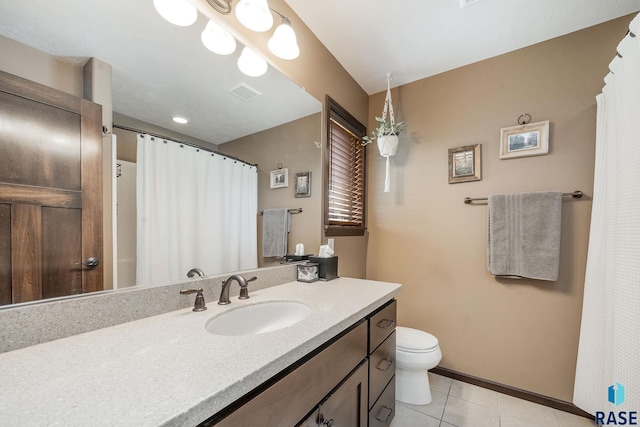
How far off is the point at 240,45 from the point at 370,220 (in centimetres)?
167

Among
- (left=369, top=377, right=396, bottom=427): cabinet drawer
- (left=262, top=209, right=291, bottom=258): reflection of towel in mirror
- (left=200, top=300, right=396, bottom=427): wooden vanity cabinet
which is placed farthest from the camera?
(left=262, top=209, right=291, bottom=258): reflection of towel in mirror

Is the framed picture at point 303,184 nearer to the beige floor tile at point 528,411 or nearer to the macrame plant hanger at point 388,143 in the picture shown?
the macrame plant hanger at point 388,143

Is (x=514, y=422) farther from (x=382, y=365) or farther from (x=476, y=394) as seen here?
(x=382, y=365)

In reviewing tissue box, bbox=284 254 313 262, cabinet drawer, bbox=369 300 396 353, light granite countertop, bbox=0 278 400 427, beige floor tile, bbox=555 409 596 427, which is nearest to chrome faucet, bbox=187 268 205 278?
light granite countertop, bbox=0 278 400 427

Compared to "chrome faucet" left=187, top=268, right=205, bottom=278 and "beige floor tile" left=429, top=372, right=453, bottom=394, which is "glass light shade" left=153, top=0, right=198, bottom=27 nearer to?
"chrome faucet" left=187, top=268, right=205, bottom=278

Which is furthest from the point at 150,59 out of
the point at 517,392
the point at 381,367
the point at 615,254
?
the point at 517,392

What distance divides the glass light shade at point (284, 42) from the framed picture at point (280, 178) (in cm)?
61

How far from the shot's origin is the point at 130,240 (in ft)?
2.83

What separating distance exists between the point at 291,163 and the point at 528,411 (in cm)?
215

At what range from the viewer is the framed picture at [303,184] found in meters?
1.57

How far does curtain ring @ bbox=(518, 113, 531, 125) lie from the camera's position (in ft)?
5.64

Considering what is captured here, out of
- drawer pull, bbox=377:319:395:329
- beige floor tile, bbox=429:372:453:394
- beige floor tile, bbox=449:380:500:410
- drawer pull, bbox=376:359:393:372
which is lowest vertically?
beige floor tile, bbox=429:372:453:394

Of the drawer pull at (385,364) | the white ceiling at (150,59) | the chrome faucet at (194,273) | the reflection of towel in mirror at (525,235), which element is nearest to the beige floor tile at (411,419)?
the drawer pull at (385,364)

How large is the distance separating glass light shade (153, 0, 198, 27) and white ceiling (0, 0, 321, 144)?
0.8 inches
